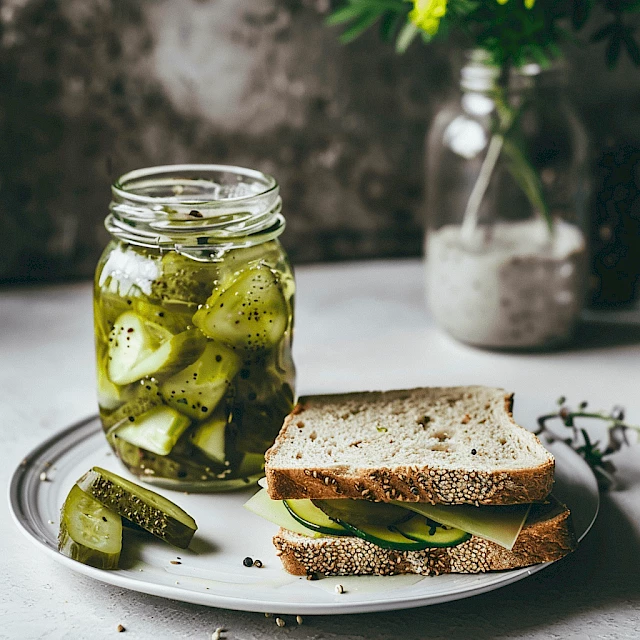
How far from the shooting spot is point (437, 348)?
193 centimetres

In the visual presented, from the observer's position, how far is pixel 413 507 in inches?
42.7

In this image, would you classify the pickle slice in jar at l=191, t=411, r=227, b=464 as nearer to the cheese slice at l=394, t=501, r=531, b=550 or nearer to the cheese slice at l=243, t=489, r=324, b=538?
the cheese slice at l=243, t=489, r=324, b=538

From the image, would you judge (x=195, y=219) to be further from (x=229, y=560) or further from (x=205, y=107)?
(x=205, y=107)

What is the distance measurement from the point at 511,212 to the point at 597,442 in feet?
2.25

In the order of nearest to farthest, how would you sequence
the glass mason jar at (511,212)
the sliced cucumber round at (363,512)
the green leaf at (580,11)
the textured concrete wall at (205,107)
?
the sliced cucumber round at (363,512), the green leaf at (580,11), the glass mason jar at (511,212), the textured concrete wall at (205,107)

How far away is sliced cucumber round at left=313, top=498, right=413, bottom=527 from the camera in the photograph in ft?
3.55

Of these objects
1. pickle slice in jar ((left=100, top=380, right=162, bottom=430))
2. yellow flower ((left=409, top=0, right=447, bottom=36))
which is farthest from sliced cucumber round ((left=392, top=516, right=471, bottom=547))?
yellow flower ((left=409, top=0, right=447, bottom=36))

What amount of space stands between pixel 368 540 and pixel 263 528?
19 cm

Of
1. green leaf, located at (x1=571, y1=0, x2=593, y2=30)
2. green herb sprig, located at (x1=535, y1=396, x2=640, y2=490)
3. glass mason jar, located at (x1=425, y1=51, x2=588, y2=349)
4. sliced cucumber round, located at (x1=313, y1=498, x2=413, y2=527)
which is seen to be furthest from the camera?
glass mason jar, located at (x1=425, y1=51, x2=588, y2=349)

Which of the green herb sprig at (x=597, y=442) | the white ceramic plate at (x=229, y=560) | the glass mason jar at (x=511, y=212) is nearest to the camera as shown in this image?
the white ceramic plate at (x=229, y=560)

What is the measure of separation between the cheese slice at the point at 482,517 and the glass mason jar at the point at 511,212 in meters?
0.78

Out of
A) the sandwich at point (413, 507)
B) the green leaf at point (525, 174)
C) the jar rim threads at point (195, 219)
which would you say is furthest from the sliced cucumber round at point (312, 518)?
the green leaf at point (525, 174)

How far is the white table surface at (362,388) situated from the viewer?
102cm

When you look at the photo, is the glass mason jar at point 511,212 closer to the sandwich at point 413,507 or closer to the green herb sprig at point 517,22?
the green herb sprig at point 517,22
